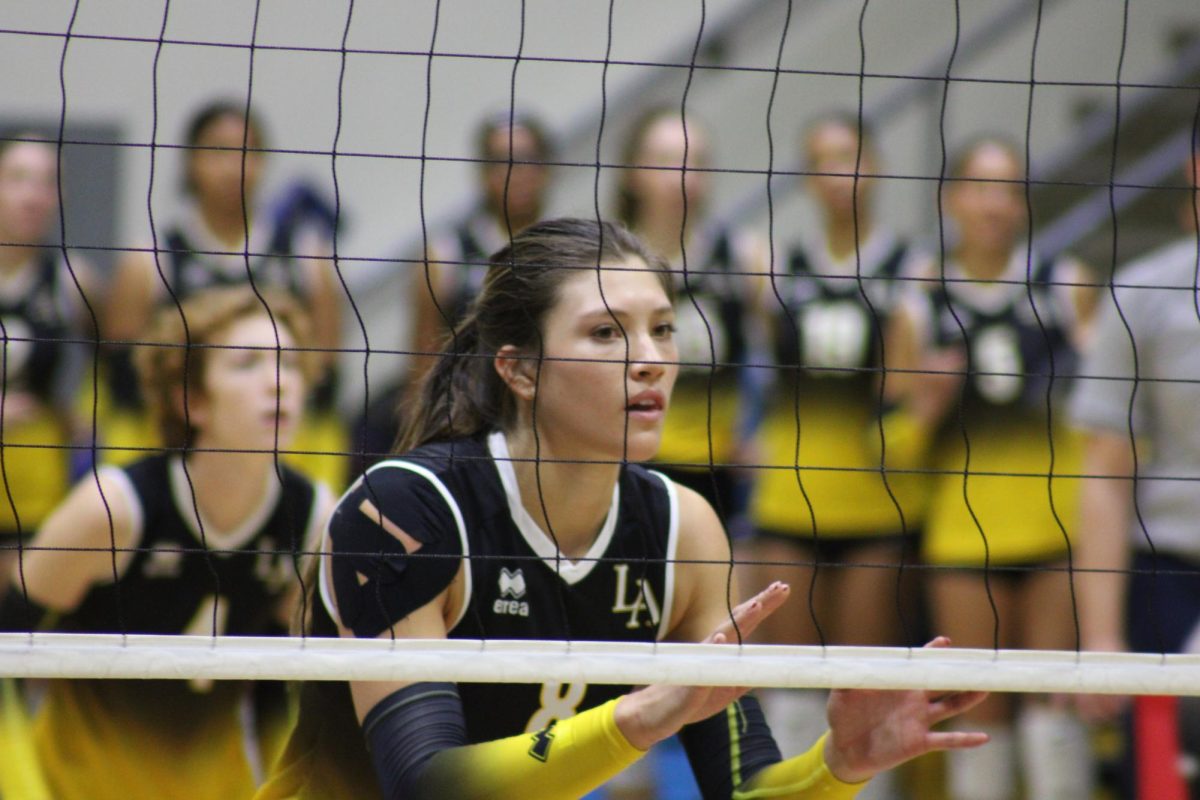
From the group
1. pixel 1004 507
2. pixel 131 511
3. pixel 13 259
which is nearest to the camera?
pixel 131 511

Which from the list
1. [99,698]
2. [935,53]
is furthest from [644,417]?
[935,53]

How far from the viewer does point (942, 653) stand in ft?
6.79

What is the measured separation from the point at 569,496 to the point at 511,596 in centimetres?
17

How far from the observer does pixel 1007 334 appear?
402 cm

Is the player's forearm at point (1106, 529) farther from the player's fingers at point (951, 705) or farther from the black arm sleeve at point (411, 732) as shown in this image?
the black arm sleeve at point (411, 732)

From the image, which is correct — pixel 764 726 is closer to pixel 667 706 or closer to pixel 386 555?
pixel 667 706

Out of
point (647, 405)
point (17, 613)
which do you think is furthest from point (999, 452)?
point (17, 613)

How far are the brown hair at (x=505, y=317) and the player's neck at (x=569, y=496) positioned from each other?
0.12 metres

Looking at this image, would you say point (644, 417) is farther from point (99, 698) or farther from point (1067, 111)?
point (1067, 111)

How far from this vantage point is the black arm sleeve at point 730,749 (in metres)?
2.26

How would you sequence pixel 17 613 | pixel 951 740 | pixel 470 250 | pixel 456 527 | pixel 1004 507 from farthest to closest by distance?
1. pixel 470 250
2. pixel 1004 507
3. pixel 17 613
4. pixel 456 527
5. pixel 951 740

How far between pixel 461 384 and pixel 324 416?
1882mm

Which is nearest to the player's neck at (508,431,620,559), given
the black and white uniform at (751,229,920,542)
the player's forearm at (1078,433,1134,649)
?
the player's forearm at (1078,433,1134,649)

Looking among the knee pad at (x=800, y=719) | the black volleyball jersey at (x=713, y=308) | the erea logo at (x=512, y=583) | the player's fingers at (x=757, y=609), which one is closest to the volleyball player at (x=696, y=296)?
the black volleyball jersey at (x=713, y=308)
